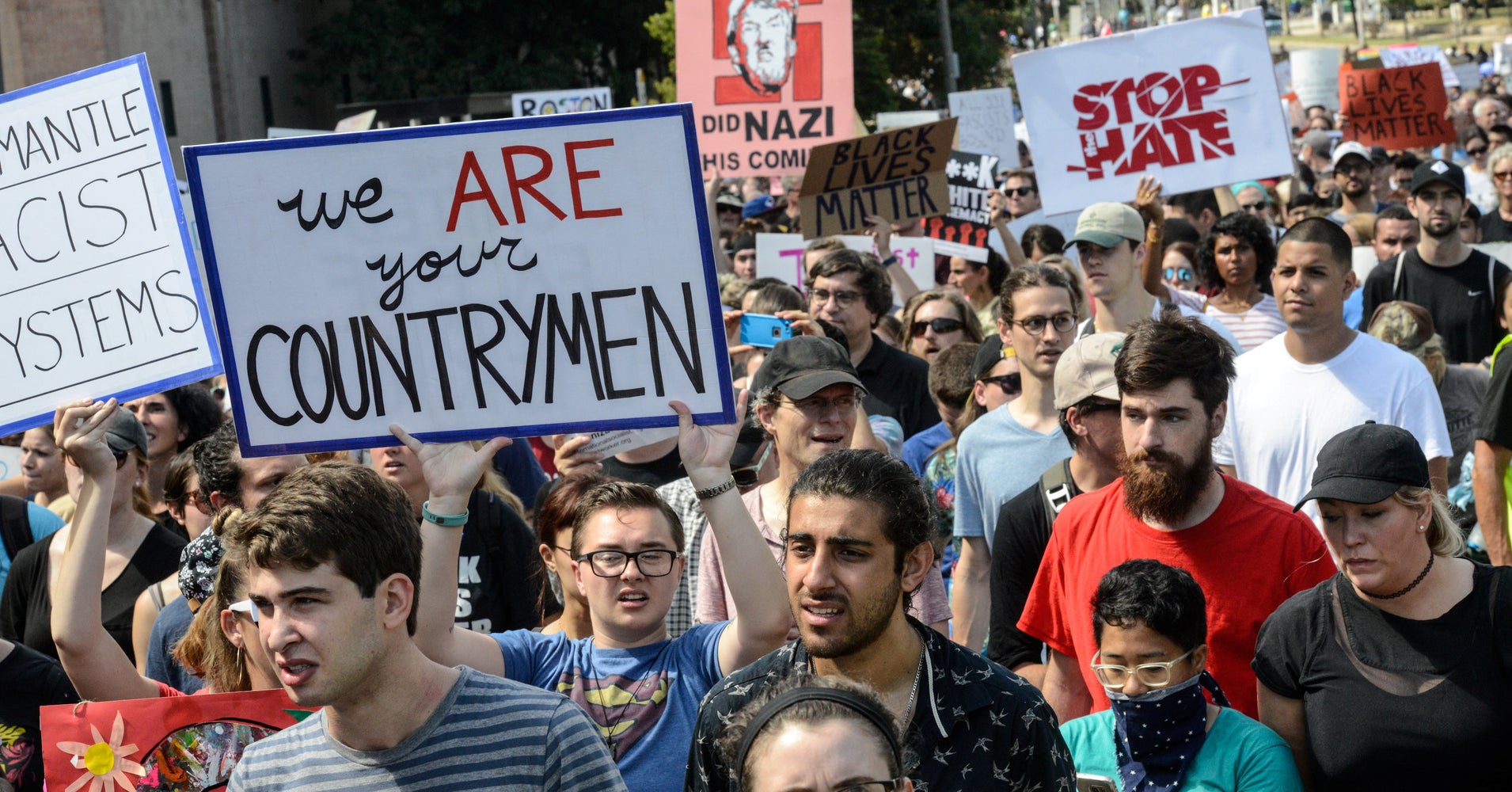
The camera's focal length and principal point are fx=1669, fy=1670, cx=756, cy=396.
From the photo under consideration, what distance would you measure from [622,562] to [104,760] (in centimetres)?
120

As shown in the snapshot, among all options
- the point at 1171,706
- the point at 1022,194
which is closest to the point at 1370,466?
the point at 1171,706

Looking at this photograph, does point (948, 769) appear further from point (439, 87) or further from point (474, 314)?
point (439, 87)

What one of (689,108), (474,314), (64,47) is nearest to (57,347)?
(474,314)

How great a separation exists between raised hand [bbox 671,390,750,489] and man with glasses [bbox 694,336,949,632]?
35.9 inches

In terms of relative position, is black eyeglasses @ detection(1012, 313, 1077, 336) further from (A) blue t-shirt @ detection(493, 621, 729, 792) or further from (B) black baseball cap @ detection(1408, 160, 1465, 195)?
(B) black baseball cap @ detection(1408, 160, 1465, 195)

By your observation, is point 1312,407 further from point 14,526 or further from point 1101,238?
point 14,526

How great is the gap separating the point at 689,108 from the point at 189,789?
1.83 metres

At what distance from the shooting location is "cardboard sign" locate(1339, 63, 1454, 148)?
15.2m

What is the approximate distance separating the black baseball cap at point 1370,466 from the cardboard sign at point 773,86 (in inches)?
282

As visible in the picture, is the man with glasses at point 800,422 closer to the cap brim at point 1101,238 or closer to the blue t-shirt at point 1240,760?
the blue t-shirt at point 1240,760

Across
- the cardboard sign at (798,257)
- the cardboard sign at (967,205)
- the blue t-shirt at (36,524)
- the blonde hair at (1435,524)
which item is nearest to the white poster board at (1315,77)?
the cardboard sign at (967,205)

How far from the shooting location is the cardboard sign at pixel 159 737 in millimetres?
3557

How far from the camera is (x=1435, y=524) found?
3.70 meters

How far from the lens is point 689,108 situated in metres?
3.63
